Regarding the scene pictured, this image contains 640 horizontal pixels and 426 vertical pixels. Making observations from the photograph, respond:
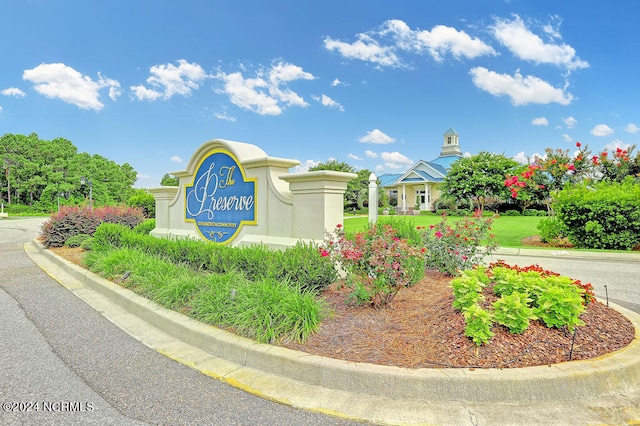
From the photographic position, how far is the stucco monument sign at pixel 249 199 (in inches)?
249

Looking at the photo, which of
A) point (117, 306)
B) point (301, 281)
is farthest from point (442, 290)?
point (117, 306)

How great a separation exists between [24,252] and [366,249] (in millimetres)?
12760

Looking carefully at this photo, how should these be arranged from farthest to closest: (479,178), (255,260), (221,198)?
(479,178)
(221,198)
(255,260)

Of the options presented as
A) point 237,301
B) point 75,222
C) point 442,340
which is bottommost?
point 442,340

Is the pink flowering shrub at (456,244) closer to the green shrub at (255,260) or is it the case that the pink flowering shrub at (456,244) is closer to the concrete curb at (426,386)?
the green shrub at (255,260)

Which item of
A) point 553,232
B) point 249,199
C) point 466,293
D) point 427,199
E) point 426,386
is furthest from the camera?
point 427,199

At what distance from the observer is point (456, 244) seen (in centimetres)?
612

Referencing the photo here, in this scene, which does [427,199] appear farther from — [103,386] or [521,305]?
[103,386]

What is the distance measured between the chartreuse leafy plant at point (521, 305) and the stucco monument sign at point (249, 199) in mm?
2981

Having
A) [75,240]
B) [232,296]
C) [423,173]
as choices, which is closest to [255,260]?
[232,296]

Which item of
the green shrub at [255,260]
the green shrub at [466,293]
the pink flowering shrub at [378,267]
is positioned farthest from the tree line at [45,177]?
the green shrub at [466,293]

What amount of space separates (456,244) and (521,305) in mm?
2892

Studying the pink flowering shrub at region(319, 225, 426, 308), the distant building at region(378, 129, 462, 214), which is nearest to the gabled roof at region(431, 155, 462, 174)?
the distant building at region(378, 129, 462, 214)

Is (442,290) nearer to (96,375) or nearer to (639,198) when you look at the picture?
(96,375)
